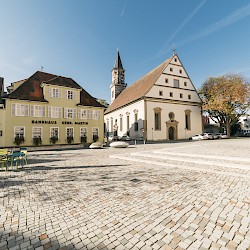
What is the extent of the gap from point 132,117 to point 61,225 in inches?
1316

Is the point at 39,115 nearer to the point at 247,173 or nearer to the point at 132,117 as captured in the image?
the point at 132,117

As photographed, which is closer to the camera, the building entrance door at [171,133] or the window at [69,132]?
the window at [69,132]

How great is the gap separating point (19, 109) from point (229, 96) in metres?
39.5

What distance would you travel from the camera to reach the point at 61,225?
3256mm

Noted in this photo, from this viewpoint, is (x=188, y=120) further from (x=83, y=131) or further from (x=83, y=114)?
(x=83, y=131)

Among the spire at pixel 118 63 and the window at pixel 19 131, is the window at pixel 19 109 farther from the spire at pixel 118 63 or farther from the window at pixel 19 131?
the spire at pixel 118 63

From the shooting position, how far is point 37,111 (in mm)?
21719

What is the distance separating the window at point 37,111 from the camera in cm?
2138

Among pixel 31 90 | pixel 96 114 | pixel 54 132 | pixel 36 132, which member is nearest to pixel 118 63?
pixel 96 114

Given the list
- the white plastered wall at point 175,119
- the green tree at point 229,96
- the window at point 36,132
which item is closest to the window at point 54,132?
the window at point 36,132

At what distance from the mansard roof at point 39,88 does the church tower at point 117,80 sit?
2917cm

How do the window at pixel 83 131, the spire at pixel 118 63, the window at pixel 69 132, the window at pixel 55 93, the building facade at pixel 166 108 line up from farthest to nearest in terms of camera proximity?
the spire at pixel 118 63, the building facade at pixel 166 108, the window at pixel 83 131, the window at pixel 69 132, the window at pixel 55 93

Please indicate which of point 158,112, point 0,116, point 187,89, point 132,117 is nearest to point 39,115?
point 0,116

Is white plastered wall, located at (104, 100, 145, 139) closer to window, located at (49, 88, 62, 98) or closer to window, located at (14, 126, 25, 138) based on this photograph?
window, located at (49, 88, 62, 98)
